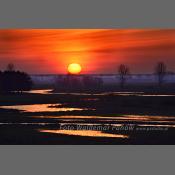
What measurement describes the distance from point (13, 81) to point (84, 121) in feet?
3.76

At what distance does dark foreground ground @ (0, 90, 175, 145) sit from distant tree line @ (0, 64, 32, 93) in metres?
0.12

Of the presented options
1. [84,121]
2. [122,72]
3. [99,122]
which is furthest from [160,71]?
[84,121]

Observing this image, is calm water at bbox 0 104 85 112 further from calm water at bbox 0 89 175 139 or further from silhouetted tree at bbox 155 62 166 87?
silhouetted tree at bbox 155 62 166 87

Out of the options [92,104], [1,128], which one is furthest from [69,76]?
[1,128]

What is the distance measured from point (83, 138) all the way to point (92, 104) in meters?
0.49

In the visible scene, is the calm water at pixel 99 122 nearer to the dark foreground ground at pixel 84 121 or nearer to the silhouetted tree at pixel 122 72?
the dark foreground ground at pixel 84 121

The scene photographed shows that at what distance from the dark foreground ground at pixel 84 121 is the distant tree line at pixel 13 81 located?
0.12 metres

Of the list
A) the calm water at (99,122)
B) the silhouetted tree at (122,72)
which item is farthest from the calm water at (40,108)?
the silhouetted tree at (122,72)

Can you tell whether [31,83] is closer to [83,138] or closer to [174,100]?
[83,138]

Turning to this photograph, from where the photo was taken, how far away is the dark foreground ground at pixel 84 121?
11109 millimetres

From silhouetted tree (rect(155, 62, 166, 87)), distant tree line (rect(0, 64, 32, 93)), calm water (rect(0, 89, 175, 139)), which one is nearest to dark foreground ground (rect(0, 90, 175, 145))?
calm water (rect(0, 89, 175, 139))

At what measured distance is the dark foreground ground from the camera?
1111 centimetres

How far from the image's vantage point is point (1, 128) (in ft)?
36.5

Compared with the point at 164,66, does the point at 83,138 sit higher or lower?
lower
